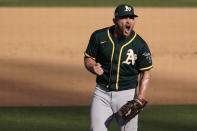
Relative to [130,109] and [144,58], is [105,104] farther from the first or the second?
[144,58]

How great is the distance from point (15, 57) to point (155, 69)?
383cm

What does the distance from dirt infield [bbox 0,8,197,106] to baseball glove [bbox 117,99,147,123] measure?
4.91 metres

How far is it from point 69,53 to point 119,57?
10.9 metres

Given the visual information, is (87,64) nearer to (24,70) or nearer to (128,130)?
(128,130)

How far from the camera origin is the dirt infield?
1170 centimetres

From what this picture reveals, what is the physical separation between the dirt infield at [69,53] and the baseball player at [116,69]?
478 centimetres

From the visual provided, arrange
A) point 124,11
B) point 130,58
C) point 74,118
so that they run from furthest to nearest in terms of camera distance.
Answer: point 74,118
point 130,58
point 124,11

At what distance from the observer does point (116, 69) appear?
594cm

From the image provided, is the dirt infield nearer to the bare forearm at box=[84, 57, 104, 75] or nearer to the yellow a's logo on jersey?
the bare forearm at box=[84, 57, 104, 75]

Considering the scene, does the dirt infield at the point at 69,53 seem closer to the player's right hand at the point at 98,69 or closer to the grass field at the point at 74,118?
the grass field at the point at 74,118

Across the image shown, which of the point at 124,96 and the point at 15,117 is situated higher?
the point at 124,96

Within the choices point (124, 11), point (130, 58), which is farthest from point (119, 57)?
point (124, 11)

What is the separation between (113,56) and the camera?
5.93 meters
